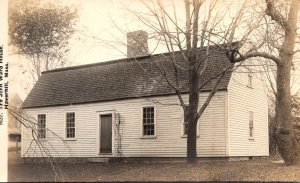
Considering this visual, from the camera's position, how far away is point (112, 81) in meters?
11.9

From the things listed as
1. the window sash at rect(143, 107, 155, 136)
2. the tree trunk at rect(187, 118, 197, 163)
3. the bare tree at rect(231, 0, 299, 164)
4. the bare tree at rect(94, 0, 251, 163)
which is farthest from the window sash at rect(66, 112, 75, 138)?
the bare tree at rect(231, 0, 299, 164)

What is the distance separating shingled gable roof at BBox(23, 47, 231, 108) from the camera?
10.1 m

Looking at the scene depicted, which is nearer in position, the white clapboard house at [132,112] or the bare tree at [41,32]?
the bare tree at [41,32]

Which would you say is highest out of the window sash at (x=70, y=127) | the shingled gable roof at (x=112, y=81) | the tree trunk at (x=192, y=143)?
the shingled gable roof at (x=112, y=81)

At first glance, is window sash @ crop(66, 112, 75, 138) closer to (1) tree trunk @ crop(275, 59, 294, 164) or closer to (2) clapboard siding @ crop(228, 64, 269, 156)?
(2) clapboard siding @ crop(228, 64, 269, 156)

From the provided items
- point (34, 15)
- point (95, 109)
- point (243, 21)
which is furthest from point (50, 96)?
point (243, 21)

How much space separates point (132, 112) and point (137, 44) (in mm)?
2165

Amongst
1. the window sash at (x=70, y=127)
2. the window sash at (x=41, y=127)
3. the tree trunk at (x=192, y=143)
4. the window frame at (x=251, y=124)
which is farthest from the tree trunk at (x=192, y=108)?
the window frame at (x=251, y=124)

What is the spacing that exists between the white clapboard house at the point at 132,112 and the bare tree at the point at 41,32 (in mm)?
322

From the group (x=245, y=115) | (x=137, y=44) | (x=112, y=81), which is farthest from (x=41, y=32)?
(x=245, y=115)

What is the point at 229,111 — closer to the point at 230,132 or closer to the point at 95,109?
the point at 230,132

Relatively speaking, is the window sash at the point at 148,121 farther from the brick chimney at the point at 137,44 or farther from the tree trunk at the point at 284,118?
the tree trunk at the point at 284,118

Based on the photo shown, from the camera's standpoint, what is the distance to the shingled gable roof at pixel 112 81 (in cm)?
1007

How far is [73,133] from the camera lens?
9961 millimetres
